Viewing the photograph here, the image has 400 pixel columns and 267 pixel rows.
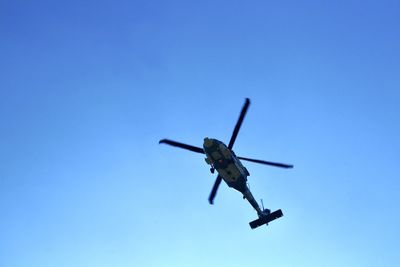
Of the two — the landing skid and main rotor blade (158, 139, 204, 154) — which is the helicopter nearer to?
main rotor blade (158, 139, 204, 154)

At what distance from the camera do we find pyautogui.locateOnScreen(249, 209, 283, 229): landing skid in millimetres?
34875

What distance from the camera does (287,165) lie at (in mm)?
31203

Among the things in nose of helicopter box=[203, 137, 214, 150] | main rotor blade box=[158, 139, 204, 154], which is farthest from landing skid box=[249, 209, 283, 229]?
nose of helicopter box=[203, 137, 214, 150]

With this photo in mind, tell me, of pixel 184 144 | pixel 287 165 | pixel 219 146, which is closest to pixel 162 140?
pixel 184 144

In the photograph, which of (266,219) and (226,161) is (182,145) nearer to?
(226,161)

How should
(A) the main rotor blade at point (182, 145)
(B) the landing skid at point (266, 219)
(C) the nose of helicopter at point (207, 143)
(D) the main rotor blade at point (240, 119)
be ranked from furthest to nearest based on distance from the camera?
1. (B) the landing skid at point (266, 219)
2. (A) the main rotor blade at point (182, 145)
3. (C) the nose of helicopter at point (207, 143)
4. (D) the main rotor blade at point (240, 119)

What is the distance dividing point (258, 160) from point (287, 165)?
7.01 ft

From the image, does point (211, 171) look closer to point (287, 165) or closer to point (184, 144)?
point (184, 144)

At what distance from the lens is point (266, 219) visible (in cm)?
3509

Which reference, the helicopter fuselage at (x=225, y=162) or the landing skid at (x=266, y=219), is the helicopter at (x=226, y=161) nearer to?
the helicopter fuselage at (x=225, y=162)

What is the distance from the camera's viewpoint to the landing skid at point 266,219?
3488 centimetres

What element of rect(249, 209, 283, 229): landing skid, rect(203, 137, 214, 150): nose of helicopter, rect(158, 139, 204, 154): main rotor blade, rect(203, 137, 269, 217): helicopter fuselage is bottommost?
rect(249, 209, 283, 229): landing skid

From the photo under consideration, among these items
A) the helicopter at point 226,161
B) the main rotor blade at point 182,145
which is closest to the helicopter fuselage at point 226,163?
the helicopter at point 226,161

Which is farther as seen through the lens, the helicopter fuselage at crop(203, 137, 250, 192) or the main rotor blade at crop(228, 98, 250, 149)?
the helicopter fuselage at crop(203, 137, 250, 192)
